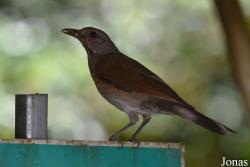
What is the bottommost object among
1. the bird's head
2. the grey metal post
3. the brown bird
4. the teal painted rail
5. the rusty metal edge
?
the teal painted rail

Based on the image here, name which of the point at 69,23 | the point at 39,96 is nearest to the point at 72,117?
the point at 69,23

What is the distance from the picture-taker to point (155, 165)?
12.5 feet

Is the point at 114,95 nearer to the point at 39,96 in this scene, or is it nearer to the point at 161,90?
the point at 161,90

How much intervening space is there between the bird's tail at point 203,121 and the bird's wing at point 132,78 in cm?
5

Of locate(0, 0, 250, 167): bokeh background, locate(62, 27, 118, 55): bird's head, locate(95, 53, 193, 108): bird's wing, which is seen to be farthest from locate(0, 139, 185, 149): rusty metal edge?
locate(0, 0, 250, 167): bokeh background

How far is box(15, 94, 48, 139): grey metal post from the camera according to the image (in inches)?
150

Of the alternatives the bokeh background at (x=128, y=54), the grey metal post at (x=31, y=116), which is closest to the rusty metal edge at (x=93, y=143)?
the grey metal post at (x=31, y=116)

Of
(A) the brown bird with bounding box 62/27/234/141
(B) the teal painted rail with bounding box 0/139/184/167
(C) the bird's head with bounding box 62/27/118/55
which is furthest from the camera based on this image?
(C) the bird's head with bounding box 62/27/118/55

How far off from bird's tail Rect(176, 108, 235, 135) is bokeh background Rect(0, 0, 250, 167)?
296cm

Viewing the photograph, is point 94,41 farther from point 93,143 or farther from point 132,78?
point 93,143

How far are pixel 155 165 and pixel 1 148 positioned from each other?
700 millimetres

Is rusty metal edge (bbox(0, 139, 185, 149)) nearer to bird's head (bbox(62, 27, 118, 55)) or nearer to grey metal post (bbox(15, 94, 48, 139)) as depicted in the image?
grey metal post (bbox(15, 94, 48, 139))

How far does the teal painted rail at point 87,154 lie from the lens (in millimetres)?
3480

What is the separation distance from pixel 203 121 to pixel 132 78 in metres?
0.61
